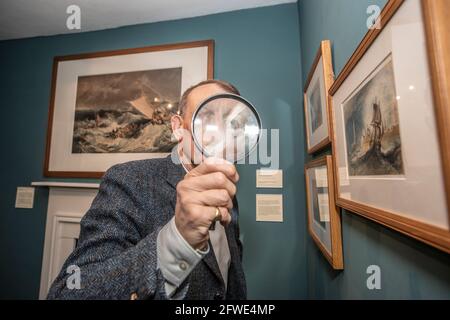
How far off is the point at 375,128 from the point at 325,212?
40 cm

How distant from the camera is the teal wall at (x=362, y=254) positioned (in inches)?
12.0

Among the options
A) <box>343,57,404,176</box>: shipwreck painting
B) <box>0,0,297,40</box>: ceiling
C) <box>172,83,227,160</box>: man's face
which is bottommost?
<box>343,57,404,176</box>: shipwreck painting

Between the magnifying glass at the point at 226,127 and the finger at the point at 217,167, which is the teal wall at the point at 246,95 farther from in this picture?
the finger at the point at 217,167

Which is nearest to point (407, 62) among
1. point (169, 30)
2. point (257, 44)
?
point (257, 44)

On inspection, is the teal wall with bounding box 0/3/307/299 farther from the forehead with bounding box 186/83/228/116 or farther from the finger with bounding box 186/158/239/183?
the finger with bounding box 186/158/239/183

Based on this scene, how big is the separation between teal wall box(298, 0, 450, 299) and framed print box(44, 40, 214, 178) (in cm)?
78

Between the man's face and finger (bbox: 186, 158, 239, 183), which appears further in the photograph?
the man's face

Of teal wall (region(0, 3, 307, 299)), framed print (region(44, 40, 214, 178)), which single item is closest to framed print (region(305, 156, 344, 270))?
teal wall (region(0, 3, 307, 299))

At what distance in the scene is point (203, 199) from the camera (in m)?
0.41

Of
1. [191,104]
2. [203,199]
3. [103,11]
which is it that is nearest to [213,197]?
[203,199]

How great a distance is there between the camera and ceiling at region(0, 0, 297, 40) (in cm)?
129

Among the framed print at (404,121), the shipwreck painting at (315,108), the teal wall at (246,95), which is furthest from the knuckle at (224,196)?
the teal wall at (246,95)

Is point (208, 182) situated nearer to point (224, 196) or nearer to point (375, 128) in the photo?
point (224, 196)
